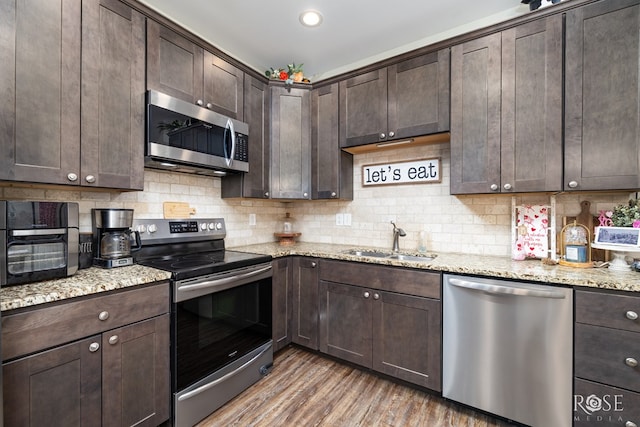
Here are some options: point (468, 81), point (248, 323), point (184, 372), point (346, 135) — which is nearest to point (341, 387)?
point (248, 323)

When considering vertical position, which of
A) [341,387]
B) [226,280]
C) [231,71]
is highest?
[231,71]

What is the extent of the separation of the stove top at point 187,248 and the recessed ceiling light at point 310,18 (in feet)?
5.81

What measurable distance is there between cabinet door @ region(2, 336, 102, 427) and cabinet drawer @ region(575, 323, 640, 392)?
2410mm

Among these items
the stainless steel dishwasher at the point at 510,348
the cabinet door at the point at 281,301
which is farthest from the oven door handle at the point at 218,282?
the stainless steel dishwasher at the point at 510,348

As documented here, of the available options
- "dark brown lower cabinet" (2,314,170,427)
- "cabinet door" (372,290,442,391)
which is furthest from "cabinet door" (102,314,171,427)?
"cabinet door" (372,290,442,391)

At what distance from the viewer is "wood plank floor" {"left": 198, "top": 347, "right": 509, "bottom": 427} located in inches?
69.5

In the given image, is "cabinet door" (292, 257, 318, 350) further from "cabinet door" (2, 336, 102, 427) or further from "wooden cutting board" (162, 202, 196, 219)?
"cabinet door" (2, 336, 102, 427)

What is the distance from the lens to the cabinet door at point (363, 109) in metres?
2.43

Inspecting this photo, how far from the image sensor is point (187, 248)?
2295 millimetres

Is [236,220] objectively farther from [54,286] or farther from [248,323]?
[54,286]

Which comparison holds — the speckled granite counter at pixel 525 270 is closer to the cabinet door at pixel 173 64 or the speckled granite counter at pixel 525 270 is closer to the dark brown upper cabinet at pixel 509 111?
the dark brown upper cabinet at pixel 509 111

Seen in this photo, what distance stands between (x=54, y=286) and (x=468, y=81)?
2714 mm

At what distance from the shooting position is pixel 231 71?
2.37m

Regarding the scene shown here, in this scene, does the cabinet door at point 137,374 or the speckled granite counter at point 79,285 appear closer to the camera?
the speckled granite counter at point 79,285
